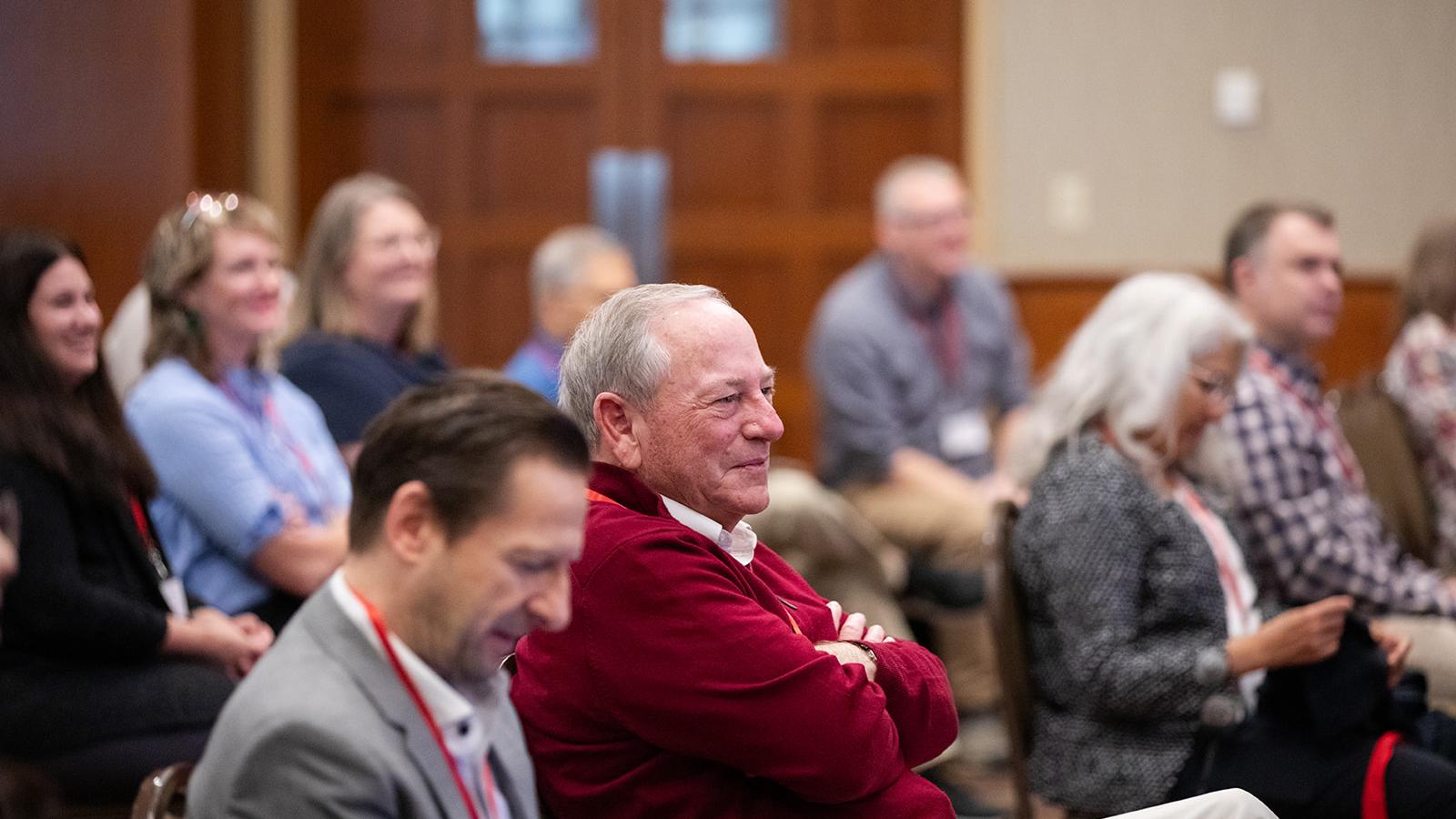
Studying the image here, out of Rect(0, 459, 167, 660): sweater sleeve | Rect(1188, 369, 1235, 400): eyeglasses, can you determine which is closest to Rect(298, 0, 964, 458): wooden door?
Rect(1188, 369, 1235, 400): eyeglasses

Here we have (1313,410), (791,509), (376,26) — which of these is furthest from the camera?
(376,26)

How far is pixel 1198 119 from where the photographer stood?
598 centimetres

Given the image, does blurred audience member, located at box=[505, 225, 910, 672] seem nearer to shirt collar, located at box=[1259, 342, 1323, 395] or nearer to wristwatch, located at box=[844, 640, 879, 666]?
shirt collar, located at box=[1259, 342, 1323, 395]

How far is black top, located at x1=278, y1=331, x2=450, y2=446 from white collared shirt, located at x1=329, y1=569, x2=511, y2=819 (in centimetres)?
200

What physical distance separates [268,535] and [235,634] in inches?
10.4

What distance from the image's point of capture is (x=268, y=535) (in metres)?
2.64

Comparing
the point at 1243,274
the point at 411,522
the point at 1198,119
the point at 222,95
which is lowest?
the point at 411,522

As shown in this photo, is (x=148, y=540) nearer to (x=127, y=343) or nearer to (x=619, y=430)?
(x=619, y=430)

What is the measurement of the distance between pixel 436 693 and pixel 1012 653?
4.16 ft

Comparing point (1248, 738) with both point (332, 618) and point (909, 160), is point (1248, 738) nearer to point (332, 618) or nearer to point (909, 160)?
point (332, 618)

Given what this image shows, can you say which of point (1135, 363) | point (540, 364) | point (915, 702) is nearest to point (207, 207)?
point (540, 364)

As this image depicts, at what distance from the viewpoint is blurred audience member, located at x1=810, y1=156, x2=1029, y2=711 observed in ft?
14.2

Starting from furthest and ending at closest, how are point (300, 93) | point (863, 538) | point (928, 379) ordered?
point (300, 93) < point (928, 379) < point (863, 538)

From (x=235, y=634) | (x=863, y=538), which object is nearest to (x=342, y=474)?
(x=235, y=634)
